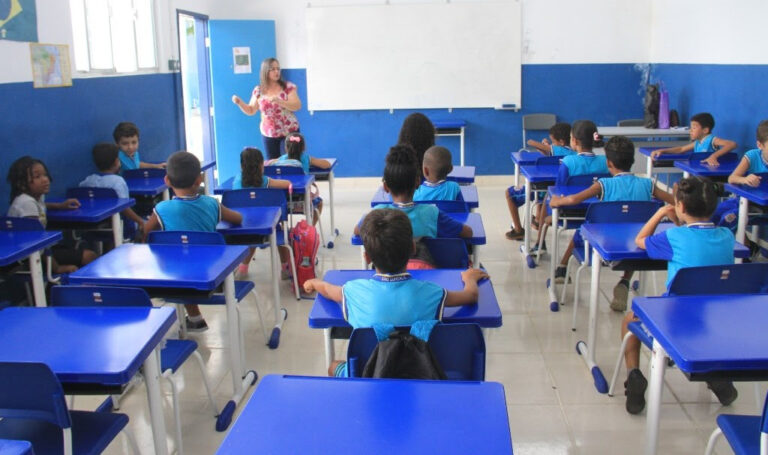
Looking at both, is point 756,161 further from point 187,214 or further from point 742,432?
point 187,214

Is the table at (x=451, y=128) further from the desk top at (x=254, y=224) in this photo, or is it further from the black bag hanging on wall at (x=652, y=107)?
the desk top at (x=254, y=224)

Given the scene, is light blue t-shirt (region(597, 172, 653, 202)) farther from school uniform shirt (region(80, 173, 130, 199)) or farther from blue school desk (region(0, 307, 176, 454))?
school uniform shirt (region(80, 173, 130, 199))

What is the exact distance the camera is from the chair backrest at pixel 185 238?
129 inches

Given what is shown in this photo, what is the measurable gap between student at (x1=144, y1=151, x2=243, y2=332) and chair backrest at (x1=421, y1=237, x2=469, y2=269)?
50.9 inches

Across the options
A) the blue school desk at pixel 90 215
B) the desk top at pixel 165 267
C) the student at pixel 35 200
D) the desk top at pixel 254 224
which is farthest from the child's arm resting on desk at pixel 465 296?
the student at pixel 35 200

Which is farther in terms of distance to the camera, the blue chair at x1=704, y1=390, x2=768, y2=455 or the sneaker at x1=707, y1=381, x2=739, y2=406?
the sneaker at x1=707, y1=381, x2=739, y2=406

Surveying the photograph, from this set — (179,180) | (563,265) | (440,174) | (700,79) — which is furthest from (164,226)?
(700,79)

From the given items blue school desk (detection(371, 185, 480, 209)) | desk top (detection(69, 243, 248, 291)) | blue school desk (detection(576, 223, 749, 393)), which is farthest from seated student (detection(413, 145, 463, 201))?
desk top (detection(69, 243, 248, 291))

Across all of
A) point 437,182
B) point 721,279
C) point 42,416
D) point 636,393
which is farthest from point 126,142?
point 721,279

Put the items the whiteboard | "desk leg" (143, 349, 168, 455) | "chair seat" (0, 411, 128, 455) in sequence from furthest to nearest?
the whiteboard
"desk leg" (143, 349, 168, 455)
"chair seat" (0, 411, 128, 455)

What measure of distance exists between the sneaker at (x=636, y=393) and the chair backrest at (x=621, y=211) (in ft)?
3.17

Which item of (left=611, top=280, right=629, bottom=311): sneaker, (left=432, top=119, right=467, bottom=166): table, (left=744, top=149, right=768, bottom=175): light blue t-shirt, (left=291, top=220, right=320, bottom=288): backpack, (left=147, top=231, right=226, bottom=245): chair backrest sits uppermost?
(left=432, top=119, right=467, bottom=166): table

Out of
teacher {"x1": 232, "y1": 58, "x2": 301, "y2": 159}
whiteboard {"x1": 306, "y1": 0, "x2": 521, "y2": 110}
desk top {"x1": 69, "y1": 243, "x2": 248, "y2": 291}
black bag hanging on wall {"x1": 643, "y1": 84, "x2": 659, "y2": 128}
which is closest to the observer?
desk top {"x1": 69, "y1": 243, "x2": 248, "y2": 291}

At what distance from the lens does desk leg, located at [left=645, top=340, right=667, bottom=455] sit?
219cm
